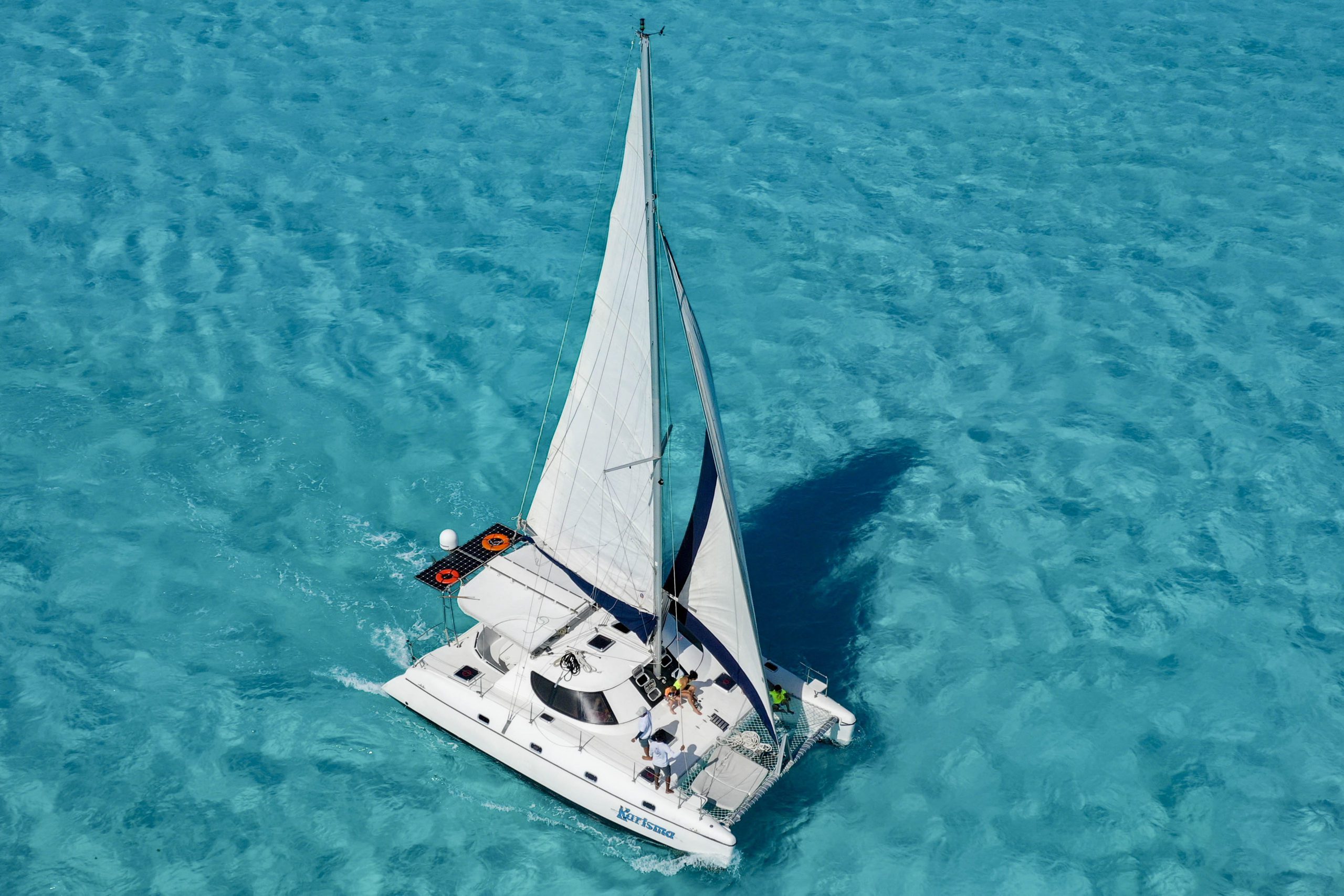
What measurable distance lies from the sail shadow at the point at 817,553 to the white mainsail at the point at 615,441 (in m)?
5.68

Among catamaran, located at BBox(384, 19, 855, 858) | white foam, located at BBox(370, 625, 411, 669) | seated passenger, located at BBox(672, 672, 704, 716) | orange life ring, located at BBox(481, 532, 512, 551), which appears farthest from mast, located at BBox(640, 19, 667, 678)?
white foam, located at BBox(370, 625, 411, 669)

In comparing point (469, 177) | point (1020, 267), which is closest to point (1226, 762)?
point (1020, 267)

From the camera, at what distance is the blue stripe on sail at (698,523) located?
2394 cm

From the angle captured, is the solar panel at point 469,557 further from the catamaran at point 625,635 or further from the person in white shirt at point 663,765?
the person in white shirt at point 663,765

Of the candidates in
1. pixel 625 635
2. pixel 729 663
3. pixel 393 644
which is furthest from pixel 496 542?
pixel 729 663

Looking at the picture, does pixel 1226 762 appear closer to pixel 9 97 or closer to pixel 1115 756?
pixel 1115 756

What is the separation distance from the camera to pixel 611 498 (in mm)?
24500

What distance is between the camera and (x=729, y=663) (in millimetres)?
24906

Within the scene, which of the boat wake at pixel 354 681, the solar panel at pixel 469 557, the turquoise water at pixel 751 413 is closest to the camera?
the turquoise water at pixel 751 413

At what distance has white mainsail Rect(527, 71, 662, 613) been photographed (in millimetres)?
22141

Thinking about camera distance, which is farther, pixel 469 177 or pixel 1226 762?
pixel 469 177

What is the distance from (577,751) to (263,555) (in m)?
11.0

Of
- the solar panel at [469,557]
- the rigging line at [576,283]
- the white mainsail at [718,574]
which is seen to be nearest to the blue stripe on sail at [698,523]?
the white mainsail at [718,574]

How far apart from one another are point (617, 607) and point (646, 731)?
9.81ft
